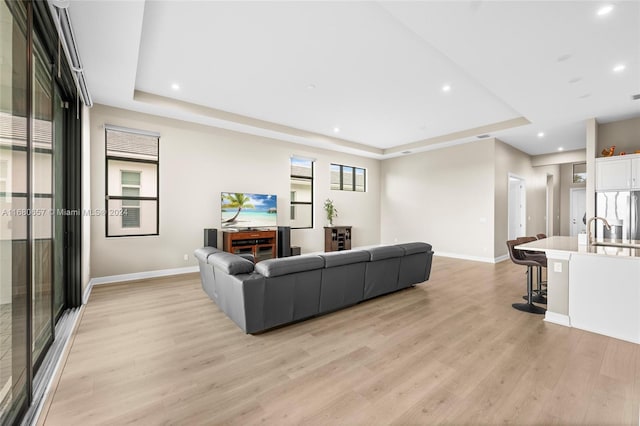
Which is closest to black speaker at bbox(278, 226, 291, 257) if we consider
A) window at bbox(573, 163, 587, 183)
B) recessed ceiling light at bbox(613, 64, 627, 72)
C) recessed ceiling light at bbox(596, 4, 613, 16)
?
recessed ceiling light at bbox(596, 4, 613, 16)

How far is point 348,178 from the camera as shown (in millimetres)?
8445

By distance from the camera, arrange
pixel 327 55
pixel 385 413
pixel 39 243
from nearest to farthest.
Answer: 1. pixel 385 413
2. pixel 39 243
3. pixel 327 55

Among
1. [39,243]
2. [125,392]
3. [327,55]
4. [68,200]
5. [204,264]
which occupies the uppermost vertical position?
[327,55]

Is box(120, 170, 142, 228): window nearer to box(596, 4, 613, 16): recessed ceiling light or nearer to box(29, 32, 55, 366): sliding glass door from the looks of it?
box(29, 32, 55, 366): sliding glass door

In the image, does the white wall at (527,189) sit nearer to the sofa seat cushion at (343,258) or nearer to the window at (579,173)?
the window at (579,173)

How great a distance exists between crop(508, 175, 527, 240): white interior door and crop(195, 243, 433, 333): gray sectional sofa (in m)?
5.57

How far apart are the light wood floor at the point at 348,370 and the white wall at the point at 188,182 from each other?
1.58 m

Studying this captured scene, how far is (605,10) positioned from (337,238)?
6.13 meters

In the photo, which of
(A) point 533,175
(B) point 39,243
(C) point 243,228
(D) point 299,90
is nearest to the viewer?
(B) point 39,243

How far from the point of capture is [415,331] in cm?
286

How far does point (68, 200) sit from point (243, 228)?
9.41 ft

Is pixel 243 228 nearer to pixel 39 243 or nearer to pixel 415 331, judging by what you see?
pixel 39 243

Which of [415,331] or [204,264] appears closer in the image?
[415,331]

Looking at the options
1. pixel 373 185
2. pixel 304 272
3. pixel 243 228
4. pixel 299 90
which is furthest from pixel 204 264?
pixel 373 185
